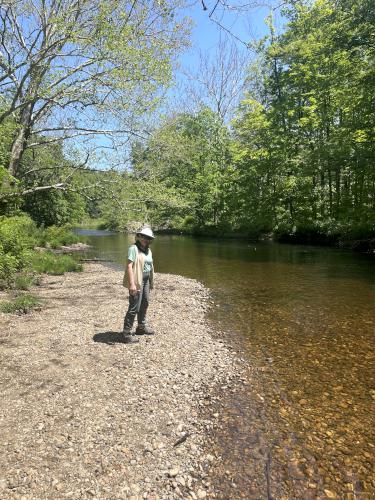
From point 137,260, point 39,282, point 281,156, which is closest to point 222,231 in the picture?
point 281,156

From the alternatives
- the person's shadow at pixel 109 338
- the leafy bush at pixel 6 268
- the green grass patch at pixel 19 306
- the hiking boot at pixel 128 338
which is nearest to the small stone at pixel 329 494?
the hiking boot at pixel 128 338

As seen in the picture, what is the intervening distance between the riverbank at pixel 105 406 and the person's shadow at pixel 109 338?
22 mm

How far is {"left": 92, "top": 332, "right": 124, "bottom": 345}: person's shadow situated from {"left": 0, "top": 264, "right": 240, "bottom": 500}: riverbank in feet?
0.07

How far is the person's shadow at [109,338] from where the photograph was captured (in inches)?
293

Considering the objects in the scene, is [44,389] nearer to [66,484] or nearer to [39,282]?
[66,484]

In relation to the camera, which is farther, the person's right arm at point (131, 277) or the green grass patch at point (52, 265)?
the green grass patch at point (52, 265)

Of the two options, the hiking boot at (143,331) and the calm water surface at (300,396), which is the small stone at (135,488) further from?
the hiking boot at (143,331)

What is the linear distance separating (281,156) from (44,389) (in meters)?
30.1

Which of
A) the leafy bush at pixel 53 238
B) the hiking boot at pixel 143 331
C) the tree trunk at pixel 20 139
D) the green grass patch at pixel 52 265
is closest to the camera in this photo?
the hiking boot at pixel 143 331

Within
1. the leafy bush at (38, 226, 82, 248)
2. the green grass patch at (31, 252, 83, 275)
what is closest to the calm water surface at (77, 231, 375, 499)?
the green grass patch at (31, 252, 83, 275)

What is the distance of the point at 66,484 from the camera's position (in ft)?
11.8

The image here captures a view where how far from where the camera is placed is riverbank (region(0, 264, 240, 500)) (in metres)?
3.71

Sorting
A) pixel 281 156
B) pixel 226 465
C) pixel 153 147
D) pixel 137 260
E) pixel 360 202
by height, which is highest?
pixel 281 156

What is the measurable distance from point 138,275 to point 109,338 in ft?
5.48
